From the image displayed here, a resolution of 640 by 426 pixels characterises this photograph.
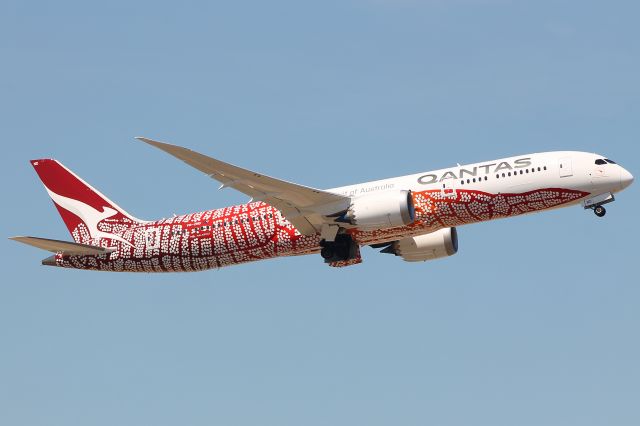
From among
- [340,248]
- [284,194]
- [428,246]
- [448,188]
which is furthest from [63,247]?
[448,188]

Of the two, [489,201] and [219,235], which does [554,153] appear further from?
[219,235]

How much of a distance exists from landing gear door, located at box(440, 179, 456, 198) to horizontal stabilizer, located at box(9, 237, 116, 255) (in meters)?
17.4

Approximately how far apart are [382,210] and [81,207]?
706 inches

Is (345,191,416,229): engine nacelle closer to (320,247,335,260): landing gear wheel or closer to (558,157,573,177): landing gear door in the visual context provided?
(320,247,335,260): landing gear wheel

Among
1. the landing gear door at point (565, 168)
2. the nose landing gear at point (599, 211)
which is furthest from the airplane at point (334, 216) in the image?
the nose landing gear at point (599, 211)

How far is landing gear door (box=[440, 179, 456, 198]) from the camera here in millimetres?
56472

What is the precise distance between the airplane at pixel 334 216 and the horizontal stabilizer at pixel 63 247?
0.05m

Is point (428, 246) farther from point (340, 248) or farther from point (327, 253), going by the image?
point (327, 253)

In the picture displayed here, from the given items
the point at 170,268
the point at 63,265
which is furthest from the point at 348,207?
the point at 63,265

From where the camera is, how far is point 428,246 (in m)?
63.5

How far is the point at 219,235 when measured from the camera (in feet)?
198

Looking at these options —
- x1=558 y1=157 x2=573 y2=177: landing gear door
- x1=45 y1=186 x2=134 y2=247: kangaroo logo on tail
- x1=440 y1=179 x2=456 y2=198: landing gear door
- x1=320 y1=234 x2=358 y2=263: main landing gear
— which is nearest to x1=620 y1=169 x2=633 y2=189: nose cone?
x1=558 y1=157 x2=573 y2=177: landing gear door

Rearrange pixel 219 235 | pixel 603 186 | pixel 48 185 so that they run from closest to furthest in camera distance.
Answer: pixel 603 186 < pixel 219 235 < pixel 48 185

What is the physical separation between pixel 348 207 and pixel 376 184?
203 centimetres
